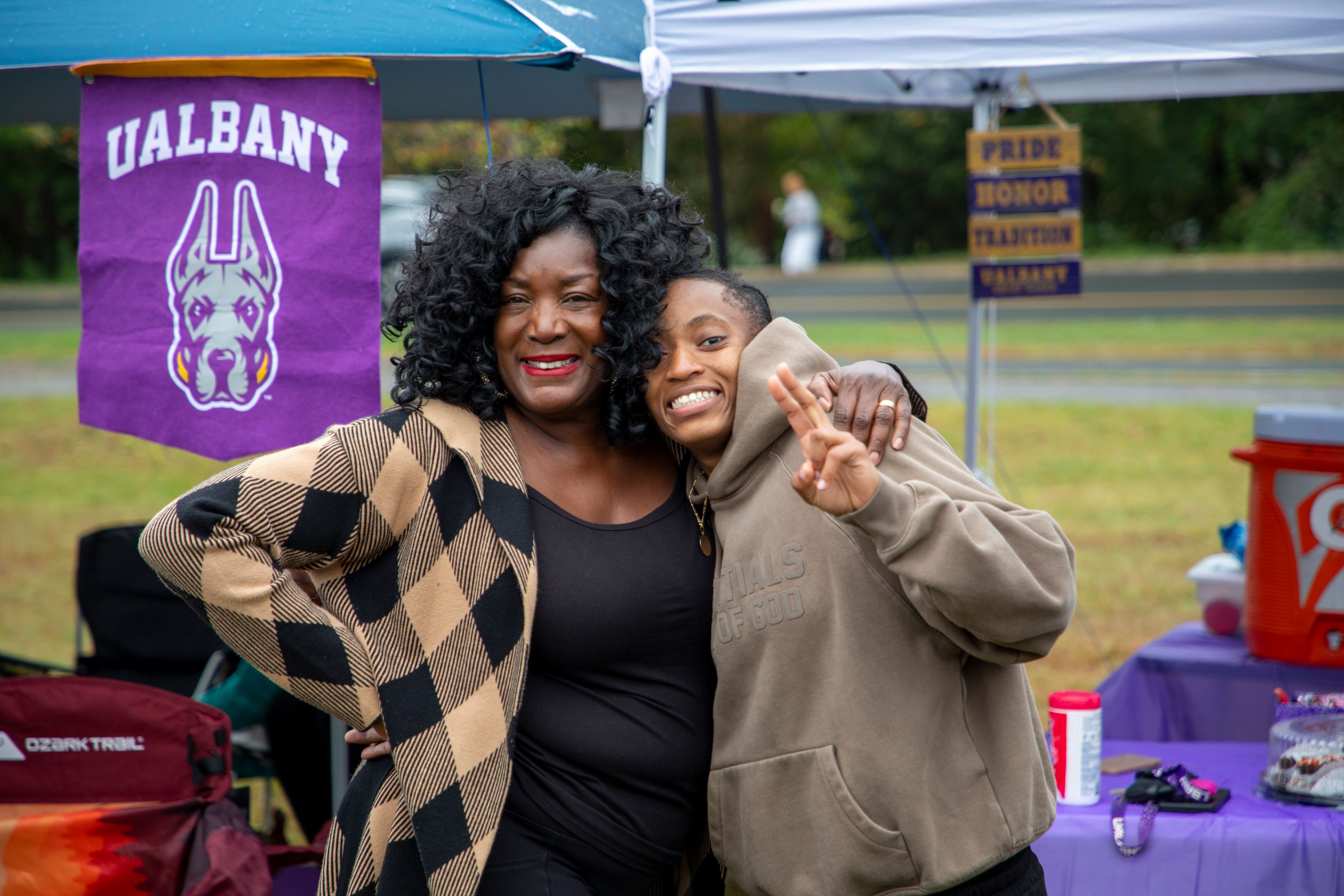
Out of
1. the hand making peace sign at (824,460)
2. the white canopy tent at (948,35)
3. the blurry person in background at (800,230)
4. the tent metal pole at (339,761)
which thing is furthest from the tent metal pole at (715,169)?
the blurry person in background at (800,230)

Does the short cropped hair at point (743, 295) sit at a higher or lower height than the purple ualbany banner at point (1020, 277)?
lower

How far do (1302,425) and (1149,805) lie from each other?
1.40 m

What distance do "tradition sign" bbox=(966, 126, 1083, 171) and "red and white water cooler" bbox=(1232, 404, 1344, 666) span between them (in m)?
1.80

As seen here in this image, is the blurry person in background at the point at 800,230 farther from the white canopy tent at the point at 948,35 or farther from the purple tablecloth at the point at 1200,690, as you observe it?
the white canopy tent at the point at 948,35

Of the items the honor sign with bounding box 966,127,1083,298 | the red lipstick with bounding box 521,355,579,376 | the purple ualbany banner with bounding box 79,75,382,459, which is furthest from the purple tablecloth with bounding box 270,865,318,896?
the honor sign with bounding box 966,127,1083,298

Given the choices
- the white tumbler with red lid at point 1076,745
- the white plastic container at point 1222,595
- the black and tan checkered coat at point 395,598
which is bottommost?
the white tumbler with red lid at point 1076,745

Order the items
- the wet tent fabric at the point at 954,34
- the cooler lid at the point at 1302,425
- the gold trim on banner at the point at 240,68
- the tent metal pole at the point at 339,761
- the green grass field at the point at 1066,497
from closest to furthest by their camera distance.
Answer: the gold trim on banner at the point at 240,68, the wet tent fabric at the point at 954,34, the tent metal pole at the point at 339,761, the cooler lid at the point at 1302,425, the green grass field at the point at 1066,497

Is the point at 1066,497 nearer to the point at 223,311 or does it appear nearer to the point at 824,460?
the point at 223,311

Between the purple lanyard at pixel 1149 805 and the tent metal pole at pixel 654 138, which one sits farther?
the tent metal pole at pixel 654 138

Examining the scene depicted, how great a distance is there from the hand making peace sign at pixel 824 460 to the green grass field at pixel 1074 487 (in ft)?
13.2

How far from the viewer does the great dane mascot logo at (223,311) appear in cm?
288

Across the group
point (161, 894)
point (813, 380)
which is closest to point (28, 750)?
point (161, 894)

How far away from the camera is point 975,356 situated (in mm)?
5160

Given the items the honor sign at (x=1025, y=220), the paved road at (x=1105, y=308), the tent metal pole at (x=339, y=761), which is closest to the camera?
the tent metal pole at (x=339, y=761)
